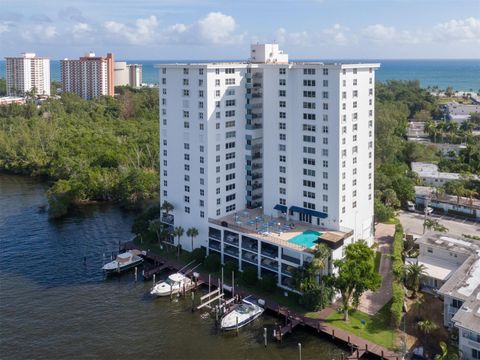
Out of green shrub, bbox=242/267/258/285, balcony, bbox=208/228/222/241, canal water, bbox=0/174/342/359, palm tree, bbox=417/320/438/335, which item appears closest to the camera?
palm tree, bbox=417/320/438/335

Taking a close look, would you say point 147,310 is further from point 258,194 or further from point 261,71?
point 261,71

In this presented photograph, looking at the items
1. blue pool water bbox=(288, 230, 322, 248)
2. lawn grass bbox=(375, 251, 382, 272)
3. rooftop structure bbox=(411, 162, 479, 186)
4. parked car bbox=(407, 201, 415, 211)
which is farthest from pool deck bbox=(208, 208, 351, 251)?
rooftop structure bbox=(411, 162, 479, 186)

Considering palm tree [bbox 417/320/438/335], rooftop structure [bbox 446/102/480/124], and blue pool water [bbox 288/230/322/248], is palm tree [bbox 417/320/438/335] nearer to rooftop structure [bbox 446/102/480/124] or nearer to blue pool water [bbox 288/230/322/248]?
blue pool water [bbox 288/230/322/248]

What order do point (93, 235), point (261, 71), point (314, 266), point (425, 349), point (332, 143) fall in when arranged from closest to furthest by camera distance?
point (425, 349)
point (314, 266)
point (332, 143)
point (261, 71)
point (93, 235)

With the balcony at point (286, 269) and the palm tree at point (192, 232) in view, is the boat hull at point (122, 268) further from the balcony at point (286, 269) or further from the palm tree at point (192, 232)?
the balcony at point (286, 269)

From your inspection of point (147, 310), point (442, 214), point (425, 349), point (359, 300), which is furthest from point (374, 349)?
point (442, 214)

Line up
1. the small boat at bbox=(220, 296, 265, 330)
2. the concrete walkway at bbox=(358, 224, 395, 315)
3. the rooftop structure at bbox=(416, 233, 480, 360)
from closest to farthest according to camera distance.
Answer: the rooftop structure at bbox=(416, 233, 480, 360), the small boat at bbox=(220, 296, 265, 330), the concrete walkway at bbox=(358, 224, 395, 315)

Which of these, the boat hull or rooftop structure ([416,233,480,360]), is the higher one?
rooftop structure ([416,233,480,360])

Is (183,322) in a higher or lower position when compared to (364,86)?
lower
